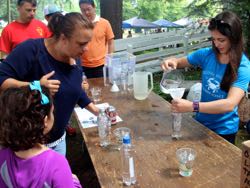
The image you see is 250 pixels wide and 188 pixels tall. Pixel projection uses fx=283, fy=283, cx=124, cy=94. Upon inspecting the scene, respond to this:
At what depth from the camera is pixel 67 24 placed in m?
1.67

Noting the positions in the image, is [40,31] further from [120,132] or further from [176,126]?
[176,126]

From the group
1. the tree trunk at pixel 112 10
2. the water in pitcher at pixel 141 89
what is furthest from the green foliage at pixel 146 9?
the water in pitcher at pixel 141 89

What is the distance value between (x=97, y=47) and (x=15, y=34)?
1088mm

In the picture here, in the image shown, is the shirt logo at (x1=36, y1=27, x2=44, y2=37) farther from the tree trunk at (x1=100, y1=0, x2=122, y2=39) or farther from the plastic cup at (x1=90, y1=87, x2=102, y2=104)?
the tree trunk at (x1=100, y1=0, x2=122, y2=39)

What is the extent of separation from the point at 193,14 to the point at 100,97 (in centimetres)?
414

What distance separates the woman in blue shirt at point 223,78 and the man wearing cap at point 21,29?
244 centimetres

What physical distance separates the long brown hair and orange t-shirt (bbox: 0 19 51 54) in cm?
254

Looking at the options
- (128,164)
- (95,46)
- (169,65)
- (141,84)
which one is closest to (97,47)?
(95,46)

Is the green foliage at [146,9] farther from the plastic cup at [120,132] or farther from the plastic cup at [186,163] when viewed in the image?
the plastic cup at [186,163]

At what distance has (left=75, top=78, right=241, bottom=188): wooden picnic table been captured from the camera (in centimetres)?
145

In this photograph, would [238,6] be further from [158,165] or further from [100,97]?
[158,165]

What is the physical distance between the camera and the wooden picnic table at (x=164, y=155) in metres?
1.45

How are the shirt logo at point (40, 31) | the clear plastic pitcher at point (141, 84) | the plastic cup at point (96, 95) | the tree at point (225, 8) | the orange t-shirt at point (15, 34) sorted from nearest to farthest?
the clear plastic pitcher at point (141, 84) < the plastic cup at point (96, 95) < the orange t-shirt at point (15, 34) < the shirt logo at point (40, 31) < the tree at point (225, 8)

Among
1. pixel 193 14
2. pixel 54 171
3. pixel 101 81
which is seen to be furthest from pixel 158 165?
pixel 193 14
